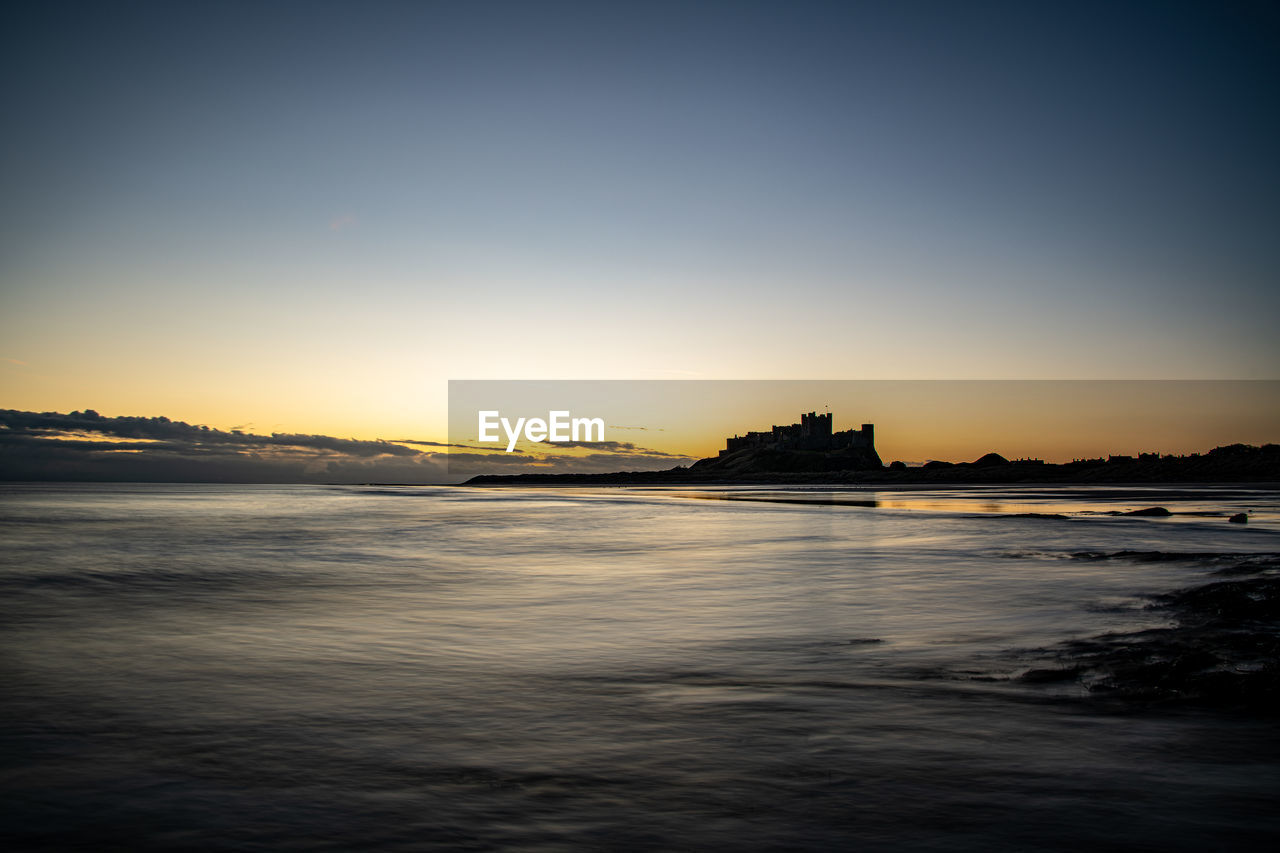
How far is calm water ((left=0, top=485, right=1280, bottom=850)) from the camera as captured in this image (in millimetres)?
3572

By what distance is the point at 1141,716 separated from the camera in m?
5.02

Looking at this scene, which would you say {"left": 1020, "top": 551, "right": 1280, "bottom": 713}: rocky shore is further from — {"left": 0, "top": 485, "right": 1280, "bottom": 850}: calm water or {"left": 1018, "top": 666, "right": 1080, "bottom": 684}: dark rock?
{"left": 0, "top": 485, "right": 1280, "bottom": 850}: calm water

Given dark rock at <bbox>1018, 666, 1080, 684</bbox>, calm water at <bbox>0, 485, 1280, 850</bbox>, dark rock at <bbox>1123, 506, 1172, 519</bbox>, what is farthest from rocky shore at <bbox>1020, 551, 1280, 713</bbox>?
dark rock at <bbox>1123, 506, 1172, 519</bbox>

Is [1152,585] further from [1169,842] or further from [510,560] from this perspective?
[510,560]

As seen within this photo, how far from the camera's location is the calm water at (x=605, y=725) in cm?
357

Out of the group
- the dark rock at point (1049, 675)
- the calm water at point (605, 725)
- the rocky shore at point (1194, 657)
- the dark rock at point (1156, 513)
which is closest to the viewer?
the calm water at point (605, 725)

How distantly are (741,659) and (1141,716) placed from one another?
3164 mm

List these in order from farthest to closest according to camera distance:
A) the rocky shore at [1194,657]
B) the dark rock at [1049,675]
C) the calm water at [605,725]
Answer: the dark rock at [1049,675] < the rocky shore at [1194,657] < the calm water at [605,725]

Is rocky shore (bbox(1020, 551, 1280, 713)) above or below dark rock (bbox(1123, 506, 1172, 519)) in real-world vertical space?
above

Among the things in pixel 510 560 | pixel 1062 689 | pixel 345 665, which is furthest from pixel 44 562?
pixel 1062 689

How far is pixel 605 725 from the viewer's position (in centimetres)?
514

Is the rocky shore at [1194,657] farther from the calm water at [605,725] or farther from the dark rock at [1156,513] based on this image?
the dark rock at [1156,513]

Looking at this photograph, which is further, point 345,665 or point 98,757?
point 345,665

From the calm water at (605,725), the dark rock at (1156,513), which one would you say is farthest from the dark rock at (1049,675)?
the dark rock at (1156,513)
